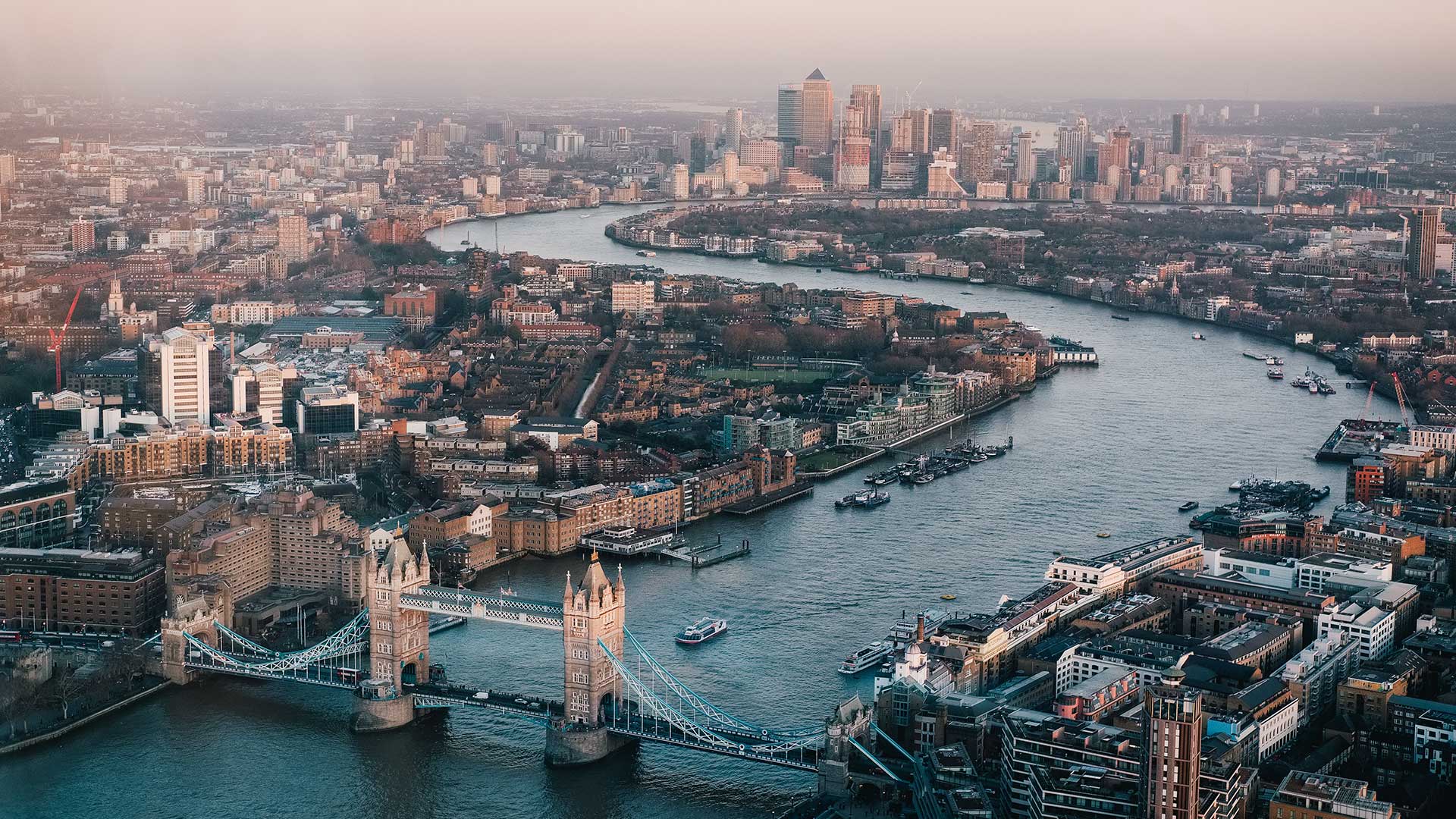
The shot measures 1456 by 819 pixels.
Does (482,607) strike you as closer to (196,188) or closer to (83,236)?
(83,236)

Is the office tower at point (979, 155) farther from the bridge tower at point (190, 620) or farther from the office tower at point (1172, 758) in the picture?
the office tower at point (1172, 758)

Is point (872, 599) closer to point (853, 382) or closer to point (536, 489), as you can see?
point (536, 489)

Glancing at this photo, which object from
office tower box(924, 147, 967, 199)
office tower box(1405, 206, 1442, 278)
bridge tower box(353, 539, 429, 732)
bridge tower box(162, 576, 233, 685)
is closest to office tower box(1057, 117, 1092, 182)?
office tower box(924, 147, 967, 199)

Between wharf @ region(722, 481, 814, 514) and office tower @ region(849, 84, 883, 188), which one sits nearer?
wharf @ region(722, 481, 814, 514)

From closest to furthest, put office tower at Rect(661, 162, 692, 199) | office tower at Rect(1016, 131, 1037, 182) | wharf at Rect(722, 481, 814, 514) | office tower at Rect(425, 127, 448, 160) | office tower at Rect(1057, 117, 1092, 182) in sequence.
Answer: wharf at Rect(722, 481, 814, 514) < office tower at Rect(425, 127, 448, 160) < office tower at Rect(661, 162, 692, 199) < office tower at Rect(1016, 131, 1037, 182) < office tower at Rect(1057, 117, 1092, 182)

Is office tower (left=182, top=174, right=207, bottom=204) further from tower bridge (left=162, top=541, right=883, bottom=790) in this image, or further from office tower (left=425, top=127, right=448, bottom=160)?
tower bridge (left=162, top=541, right=883, bottom=790)

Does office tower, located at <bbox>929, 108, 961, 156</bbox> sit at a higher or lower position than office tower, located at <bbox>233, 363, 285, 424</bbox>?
higher

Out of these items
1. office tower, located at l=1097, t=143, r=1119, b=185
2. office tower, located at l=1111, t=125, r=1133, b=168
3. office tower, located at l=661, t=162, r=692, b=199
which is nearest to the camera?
office tower, located at l=661, t=162, r=692, b=199
